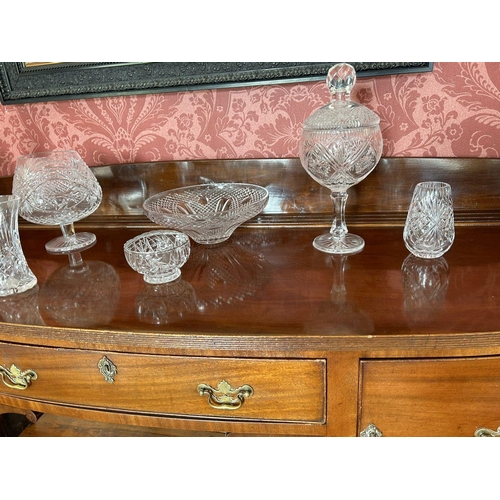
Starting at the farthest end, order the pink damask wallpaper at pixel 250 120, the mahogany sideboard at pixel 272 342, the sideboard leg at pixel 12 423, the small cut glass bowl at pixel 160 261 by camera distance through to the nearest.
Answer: the sideboard leg at pixel 12 423 → the pink damask wallpaper at pixel 250 120 → the small cut glass bowl at pixel 160 261 → the mahogany sideboard at pixel 272 342

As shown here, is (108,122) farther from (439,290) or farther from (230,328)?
(439,290)

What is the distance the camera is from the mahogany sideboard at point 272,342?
0.53 meters

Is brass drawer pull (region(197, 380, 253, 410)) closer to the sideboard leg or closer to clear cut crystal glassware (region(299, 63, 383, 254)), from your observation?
clear cut crystal glassware (region(299, 63, 383, 254))

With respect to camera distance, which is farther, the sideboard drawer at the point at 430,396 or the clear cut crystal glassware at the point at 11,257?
the clear cut crystal glassware at the point at 11,257

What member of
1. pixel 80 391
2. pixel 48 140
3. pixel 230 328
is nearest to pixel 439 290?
pixel 230 328

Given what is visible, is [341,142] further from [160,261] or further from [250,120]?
[160,261]

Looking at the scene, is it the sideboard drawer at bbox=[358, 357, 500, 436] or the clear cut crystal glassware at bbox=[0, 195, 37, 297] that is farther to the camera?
the clear cut crystal glassware at bbox=[0, 195, 37, 297]

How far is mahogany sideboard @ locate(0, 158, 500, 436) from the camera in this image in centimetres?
53

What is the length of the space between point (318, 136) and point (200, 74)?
0.28 metres

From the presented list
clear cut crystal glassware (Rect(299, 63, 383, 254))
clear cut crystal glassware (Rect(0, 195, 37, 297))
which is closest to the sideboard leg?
clear cut crystal glassware (Rect(0, 195, 37, 297))

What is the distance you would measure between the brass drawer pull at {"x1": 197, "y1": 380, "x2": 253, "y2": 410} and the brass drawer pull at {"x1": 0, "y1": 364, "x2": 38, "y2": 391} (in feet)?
0.86

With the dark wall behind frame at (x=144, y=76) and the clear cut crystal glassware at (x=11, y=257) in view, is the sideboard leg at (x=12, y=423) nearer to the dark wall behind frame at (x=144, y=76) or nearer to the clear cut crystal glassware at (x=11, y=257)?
the clear cut crystal glassware at (x=11, y=257)

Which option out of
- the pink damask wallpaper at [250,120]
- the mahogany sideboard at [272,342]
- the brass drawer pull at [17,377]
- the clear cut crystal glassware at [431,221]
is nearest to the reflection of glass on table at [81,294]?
the mahogany sideboard at [272,342]

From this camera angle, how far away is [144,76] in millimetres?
844
